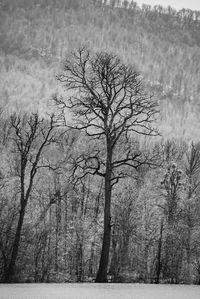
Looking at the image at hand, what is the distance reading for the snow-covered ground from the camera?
12.9 metres

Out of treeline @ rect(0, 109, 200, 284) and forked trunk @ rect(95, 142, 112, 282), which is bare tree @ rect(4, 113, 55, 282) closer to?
treeline @ rect(0, 109, 200, 284)

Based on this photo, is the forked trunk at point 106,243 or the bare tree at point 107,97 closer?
the forked trunk at point 106,243

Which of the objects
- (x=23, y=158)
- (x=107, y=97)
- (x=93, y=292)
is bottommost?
(x=93, y=292)

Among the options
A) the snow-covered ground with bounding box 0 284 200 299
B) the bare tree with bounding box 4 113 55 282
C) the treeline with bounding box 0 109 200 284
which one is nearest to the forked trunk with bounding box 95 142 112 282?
the snow-covered ground with bounding box 0 284 200 299

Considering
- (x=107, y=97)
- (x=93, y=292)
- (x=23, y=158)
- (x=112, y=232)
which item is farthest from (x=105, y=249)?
(x=112, y=232)

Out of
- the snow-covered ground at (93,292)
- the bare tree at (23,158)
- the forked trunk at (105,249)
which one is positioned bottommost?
the snow-covered ground at (93,292)

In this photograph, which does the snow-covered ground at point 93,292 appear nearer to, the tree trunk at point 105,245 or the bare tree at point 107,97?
the tree trunk at point 105,245

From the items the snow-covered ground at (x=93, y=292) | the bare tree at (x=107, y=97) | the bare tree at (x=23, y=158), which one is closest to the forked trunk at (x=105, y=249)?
the bare tree at (x=107, y=97)

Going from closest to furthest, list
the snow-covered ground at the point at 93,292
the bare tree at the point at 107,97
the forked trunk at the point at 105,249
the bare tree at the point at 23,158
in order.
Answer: the snow-covered ground at the point at 93,292 → the forked trunk at the point at 105,249 → the bare tree at the point at 107,97 → the bare tree at the point at 23,158

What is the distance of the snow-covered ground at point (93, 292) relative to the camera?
1293 centimetres

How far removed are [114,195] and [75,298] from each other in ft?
83.5

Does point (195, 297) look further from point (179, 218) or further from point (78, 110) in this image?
point (179, 218)

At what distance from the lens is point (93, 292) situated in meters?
14.2

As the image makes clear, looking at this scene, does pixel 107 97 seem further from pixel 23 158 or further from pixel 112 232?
pixel 112 232
